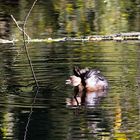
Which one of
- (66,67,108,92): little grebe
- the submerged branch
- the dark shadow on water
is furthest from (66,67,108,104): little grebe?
the submerged branch

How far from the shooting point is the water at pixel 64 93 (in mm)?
9398

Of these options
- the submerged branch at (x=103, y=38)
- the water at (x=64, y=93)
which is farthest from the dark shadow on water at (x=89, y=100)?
the submerged branch at (x=103, y=38)

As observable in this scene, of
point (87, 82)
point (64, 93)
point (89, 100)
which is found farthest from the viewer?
point (87, 82)

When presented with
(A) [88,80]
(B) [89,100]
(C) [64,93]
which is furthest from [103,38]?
(B) [89,100]

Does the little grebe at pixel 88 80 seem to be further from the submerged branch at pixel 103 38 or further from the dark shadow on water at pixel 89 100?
the submerged branch at pixel 103 38

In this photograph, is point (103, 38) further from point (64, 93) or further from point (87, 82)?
point (64, 93)

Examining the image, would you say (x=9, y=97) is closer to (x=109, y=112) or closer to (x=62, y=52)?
(x=109, y=112)

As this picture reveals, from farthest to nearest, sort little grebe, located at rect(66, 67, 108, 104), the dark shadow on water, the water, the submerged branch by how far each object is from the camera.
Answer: the submerged branch
little grebe, located at rect(66, 67, 108, 104)
the dark shadow on water
the water

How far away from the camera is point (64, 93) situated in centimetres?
1200

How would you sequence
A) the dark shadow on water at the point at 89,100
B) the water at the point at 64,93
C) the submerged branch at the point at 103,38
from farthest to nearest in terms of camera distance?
the submerged branch at the point at 103,38 < the dark shadow on water at the point at 89,100 < the water at the point at 64,93

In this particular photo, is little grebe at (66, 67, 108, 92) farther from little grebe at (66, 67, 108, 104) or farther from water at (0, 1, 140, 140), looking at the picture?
water at (0, 1, 140, 140)

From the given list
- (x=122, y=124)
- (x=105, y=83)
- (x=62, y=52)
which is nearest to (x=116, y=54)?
(x=62, y=52)

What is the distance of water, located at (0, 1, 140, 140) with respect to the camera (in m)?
9.40

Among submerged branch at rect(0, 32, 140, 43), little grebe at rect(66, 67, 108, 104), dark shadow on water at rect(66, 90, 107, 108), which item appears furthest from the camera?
submerged branch at rect(0, 32, 140, 43)
